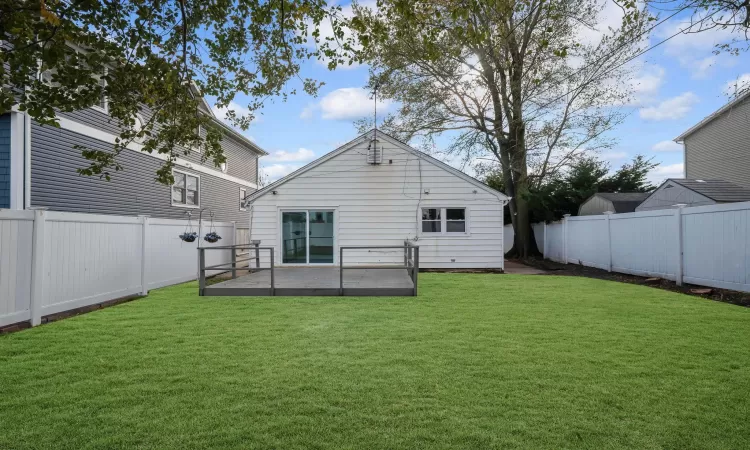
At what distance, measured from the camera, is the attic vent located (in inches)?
597

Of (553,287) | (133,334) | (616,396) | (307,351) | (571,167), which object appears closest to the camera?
(616,396)

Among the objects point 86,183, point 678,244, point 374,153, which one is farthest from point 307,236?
point 678,244

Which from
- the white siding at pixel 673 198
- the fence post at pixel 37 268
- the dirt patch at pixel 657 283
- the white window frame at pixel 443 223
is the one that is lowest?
the dirt patch at pixel 657 283

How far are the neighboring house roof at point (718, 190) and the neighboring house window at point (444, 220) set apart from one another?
271 inches

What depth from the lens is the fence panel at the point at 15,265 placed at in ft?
19.9

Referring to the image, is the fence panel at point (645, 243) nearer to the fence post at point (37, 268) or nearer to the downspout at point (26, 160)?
the fence post at point (37, 268)

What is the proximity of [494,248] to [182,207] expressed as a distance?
11.6 m

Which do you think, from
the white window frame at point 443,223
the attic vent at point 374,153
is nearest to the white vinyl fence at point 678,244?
the white window frame at point 443,223

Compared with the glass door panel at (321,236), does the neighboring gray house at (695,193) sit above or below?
above

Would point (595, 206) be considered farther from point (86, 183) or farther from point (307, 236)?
point (86, 183)

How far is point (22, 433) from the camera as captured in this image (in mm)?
3096

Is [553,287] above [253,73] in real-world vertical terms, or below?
below

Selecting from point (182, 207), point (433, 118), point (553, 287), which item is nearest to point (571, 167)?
point (433, 118)

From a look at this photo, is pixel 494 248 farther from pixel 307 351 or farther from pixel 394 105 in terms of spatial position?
pixel 307 351
